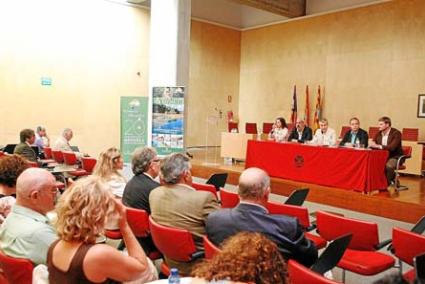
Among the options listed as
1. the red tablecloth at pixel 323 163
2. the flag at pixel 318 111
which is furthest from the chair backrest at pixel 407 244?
the flag at pixel 318 111

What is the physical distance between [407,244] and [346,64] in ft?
35.6

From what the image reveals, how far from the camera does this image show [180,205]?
3.03 meters

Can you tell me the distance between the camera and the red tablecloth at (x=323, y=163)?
6.78 meters

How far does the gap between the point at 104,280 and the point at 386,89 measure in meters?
11.6

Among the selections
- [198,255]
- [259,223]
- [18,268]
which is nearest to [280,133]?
[198,255]

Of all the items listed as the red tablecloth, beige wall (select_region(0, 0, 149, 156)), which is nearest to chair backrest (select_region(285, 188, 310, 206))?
the red tablecloth

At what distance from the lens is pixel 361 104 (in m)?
12.5

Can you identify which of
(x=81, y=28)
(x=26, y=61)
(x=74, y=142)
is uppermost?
(x=81, y=28)

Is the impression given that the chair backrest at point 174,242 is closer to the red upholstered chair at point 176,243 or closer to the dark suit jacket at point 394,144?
the red upholstered chair at point 176,243

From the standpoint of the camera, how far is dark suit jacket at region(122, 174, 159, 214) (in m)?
3.70

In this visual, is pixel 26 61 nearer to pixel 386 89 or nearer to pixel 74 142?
pixel 74 142

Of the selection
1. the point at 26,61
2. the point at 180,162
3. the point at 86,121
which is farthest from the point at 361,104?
the point at 180,162

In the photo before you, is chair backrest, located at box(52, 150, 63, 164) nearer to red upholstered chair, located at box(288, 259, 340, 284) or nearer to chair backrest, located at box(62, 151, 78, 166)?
chair backrest, located at box(62, 151, 78, 166)

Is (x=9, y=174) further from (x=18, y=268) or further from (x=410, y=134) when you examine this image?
(x=410, y=134)
